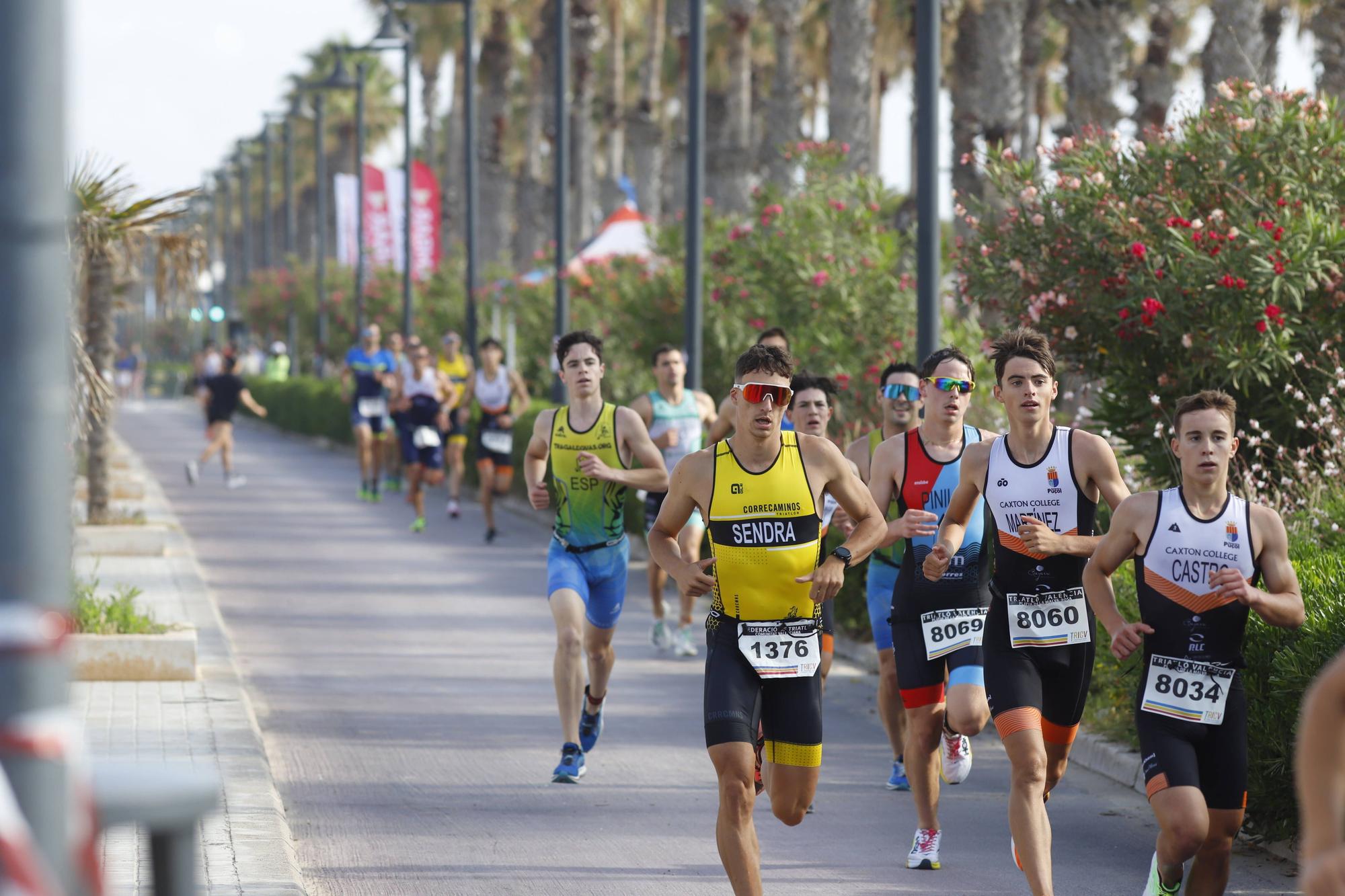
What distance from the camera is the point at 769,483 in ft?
21.4

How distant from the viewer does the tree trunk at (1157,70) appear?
24188 mm

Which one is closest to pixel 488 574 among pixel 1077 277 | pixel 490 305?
pixel 1077 277

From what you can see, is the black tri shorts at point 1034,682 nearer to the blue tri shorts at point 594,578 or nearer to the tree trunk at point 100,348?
the blue tri shorts at point 594,578

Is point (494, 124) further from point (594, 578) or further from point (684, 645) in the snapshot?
point (594, 578)

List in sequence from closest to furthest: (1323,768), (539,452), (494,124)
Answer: (1323,768) → (539,452) → (494,124)

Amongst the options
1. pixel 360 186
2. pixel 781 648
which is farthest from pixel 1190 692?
pixel 360 186

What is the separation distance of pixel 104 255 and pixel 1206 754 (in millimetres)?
12722

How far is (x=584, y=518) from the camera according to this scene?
908cm

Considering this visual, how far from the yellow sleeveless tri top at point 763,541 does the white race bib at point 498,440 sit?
1340 cm

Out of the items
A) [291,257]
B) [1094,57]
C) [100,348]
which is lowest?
[100,348]

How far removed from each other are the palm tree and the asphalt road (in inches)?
79.5

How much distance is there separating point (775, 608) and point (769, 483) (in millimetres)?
422

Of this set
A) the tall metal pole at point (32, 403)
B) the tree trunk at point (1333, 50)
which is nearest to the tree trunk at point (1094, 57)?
the tree trunk at point (1333, 50)

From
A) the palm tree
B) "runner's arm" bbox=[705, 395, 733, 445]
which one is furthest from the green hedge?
the palm tree
